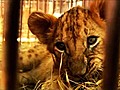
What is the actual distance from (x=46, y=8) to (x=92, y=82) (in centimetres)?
116

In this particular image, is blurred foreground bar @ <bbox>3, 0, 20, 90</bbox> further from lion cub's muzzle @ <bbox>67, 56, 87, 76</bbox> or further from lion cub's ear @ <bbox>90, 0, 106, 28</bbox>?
lion cub's ear @ <bbox>90, 0, 106, 28</bbox>

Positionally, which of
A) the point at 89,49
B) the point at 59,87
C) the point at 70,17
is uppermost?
the point at 70,17

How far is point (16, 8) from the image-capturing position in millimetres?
605

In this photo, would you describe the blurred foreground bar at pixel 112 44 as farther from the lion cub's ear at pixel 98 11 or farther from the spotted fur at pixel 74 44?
the lion cub's ear at pixel 98 11

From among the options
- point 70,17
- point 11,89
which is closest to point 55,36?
point 70,17

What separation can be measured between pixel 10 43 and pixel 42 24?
3.32ft

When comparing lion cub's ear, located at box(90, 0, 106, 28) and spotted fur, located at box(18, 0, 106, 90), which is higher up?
lion cub's ear, located at box(90, 0, 106, 28)

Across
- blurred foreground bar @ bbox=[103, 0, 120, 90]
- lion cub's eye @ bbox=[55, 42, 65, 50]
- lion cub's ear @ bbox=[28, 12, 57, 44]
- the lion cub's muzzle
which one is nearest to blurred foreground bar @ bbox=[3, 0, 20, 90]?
blurred foreground bar @ bbox=[103, 0, 120, 90]

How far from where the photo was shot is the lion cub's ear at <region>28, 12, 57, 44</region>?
5.25ft

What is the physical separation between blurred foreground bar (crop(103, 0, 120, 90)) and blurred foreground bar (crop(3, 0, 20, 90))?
6.4 inches

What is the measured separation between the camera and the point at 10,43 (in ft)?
2.04

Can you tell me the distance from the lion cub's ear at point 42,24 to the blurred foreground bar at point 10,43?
37.8 inches

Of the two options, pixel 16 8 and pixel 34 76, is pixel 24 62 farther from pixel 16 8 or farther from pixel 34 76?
pixel 16 8

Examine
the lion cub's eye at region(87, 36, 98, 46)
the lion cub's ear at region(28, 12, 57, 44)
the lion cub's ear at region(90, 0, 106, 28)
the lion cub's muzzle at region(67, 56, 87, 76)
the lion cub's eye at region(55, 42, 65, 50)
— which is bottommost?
the lion cub's muzzle at region(67, 56, 87, 76)
